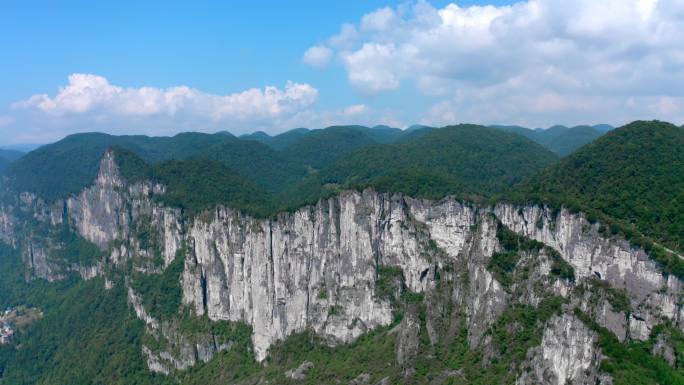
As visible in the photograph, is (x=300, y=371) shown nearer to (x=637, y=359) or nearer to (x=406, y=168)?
(x=637, y=359)

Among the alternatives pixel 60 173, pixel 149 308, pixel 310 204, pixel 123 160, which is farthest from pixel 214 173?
pixel 60 173

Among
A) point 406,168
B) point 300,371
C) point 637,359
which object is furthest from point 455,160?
point 637,359

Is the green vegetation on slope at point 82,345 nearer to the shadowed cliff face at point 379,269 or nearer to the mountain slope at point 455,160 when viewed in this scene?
the shadowed cliff face at point 379,269

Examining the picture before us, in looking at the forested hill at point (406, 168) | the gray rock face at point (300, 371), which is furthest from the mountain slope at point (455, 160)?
the gray rock face at point (300, 371)

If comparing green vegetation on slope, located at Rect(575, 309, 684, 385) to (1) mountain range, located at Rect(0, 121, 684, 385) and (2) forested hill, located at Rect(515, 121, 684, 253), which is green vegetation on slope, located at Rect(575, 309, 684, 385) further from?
(2) forested hill, located at Rect(515, 121, 684, 253)

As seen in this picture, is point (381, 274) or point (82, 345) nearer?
point (381, 274)

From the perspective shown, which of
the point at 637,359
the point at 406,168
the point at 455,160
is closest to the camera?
the point at 637,359

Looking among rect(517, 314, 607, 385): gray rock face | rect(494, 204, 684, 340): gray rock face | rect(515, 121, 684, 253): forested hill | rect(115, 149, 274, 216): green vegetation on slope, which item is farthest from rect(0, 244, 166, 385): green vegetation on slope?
rect(515, 121, 684, 253): forested hill
